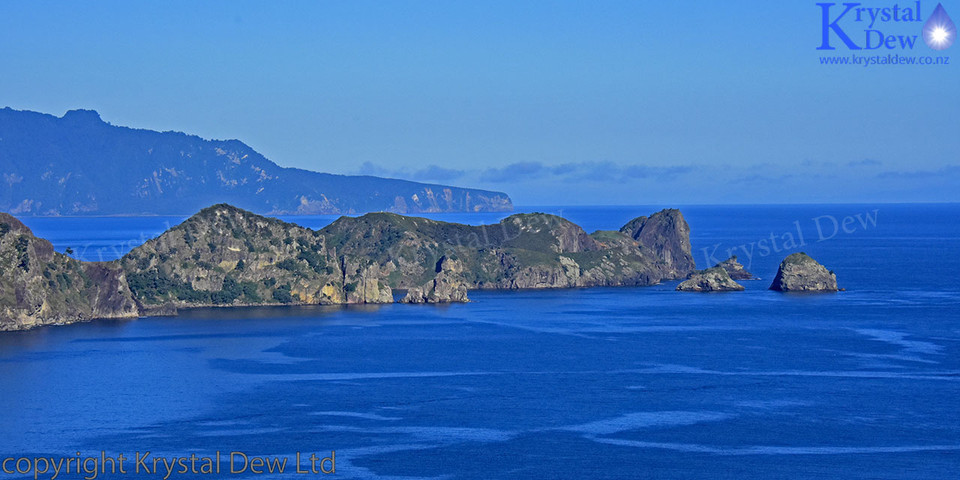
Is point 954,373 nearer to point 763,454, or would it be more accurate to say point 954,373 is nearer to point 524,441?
point 763,454

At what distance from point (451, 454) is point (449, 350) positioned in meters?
67.5

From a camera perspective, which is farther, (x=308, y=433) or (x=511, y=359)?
(x=511, y=359)

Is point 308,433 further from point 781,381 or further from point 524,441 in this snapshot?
point 781,381

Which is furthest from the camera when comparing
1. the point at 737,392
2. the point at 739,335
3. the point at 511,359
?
the point at 739,335

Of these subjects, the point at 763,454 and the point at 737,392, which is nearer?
the point at 763,454

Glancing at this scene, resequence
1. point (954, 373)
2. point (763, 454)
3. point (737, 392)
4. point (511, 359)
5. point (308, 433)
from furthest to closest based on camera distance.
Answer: point (511, 359) < point (954, 373) < point (737, 392) < point (308, 433) < point (763, 454)

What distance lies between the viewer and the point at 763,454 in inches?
4432

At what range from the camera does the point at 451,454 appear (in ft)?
369

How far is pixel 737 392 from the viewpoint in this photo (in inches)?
5640

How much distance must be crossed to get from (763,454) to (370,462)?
112ft

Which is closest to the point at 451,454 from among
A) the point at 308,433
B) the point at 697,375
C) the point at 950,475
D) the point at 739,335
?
the point at 308,433

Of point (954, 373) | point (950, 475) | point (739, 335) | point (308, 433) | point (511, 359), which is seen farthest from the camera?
point (739, 335)

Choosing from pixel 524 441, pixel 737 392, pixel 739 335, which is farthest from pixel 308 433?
pixel 739 335

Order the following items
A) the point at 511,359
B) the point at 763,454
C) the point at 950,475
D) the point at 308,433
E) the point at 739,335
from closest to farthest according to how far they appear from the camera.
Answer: the point at 950,475 < the point at 763,454 < the point at 308,433 < the point at 511,359 < the point at 739,335
